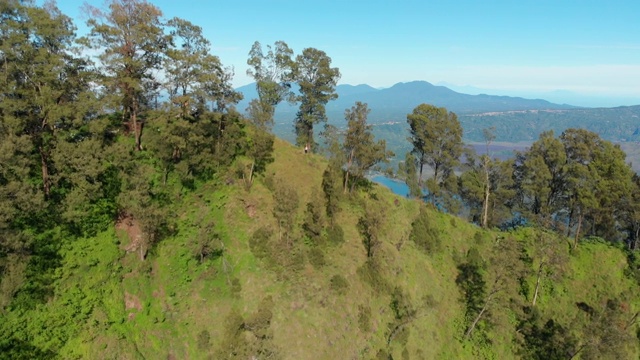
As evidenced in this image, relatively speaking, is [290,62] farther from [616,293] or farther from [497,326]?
[616,293]

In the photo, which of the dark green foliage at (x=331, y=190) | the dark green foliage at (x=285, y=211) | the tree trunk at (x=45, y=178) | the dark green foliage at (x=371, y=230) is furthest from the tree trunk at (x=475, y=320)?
the tree trunk at (x=45, y=178)

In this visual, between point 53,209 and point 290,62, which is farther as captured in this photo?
point 290,62

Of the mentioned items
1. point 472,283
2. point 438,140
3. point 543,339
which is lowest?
point 543,339

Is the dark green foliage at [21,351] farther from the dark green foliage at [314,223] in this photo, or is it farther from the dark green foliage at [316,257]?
the dark green foliage at [314,223]

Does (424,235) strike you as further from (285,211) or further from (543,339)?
(285,211)

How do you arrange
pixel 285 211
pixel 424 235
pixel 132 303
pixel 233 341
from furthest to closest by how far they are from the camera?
pixel 424 235
pixel 285 211
pixel 132 303
pixel 233 341

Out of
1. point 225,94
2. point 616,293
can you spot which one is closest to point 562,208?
point 616,293

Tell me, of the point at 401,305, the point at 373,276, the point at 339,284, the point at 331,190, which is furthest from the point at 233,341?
the point at 331,190
